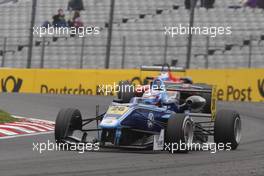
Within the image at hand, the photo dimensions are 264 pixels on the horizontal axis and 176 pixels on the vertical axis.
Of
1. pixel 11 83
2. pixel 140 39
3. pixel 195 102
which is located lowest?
pixel 11 83

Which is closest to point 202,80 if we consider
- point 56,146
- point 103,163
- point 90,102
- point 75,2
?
point 90,102

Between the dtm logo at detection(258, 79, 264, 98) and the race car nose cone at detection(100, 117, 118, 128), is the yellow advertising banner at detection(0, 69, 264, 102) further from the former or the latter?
the race car nose cone at detection(100, 117, 118, 128)

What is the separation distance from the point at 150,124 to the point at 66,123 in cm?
130

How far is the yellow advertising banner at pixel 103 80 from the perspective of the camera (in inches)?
1024

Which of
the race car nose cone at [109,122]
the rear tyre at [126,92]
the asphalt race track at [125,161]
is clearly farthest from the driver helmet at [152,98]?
the rear tyre at [126,92]

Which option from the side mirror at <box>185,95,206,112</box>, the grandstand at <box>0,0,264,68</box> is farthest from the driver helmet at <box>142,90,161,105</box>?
the grandstand at <box>0,0,264,68</box>

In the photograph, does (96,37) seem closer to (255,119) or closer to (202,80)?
(202,80)

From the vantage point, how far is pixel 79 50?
1268 inches

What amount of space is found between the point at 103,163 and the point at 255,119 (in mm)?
10655

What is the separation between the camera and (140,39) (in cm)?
3198

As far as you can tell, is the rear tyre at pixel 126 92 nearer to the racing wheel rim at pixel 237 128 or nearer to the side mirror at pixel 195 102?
the side mirror at pixel 195 102

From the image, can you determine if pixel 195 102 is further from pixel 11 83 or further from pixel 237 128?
pixel 11 83

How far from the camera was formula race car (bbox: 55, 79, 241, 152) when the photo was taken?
10.7m

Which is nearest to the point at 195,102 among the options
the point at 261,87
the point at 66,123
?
the point at 66,123
